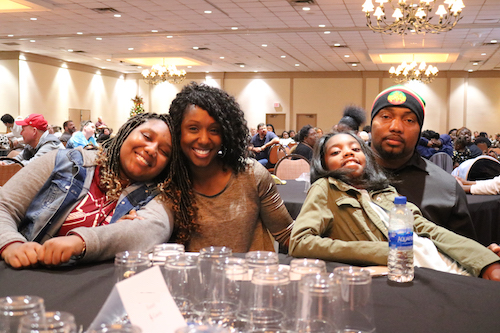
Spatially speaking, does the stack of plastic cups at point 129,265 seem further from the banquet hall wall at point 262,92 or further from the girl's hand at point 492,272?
the banquet hall wall at point 262,92

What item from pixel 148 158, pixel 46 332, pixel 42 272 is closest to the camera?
pixel 46 332

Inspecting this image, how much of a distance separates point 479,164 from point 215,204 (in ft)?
10.6

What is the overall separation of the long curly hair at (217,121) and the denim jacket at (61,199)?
7.7 inches

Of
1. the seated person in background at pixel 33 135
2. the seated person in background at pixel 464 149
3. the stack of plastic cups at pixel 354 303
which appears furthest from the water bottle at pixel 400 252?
the seated person in background at pixel 464 149

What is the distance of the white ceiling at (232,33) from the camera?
1027 centimetres

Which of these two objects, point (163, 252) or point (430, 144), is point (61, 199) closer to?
point (163, 252)

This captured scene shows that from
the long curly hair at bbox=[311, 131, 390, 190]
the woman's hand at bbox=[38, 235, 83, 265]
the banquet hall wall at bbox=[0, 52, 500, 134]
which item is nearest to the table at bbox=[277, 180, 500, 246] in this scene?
the long curly hair at bbox=[311, 131, 390, 190]

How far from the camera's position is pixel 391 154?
8.72 ft

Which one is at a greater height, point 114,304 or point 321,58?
point 321,58

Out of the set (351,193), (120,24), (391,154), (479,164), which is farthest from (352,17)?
(351,193)

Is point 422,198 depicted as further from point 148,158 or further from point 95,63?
point 95,63

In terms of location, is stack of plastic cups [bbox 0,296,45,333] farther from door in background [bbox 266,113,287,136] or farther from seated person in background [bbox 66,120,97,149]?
door in background [bbox 266,113,287,136]

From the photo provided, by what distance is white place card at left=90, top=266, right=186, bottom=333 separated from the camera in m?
0.92

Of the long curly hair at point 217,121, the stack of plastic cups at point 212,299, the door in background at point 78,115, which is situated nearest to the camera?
the stack of plastic cups at point 212,299
